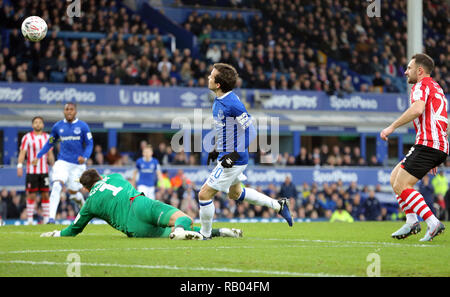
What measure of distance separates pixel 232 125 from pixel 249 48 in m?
22.1

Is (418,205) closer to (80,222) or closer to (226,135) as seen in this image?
(226,135)

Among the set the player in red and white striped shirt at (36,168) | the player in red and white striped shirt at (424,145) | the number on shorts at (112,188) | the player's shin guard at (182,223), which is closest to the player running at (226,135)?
the player's shin guard at (182,223)

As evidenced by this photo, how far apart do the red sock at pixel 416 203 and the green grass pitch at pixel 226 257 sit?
37 centimetres

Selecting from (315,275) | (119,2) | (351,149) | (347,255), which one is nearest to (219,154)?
(347,255)

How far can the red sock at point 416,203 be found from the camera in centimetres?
978

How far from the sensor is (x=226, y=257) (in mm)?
7641

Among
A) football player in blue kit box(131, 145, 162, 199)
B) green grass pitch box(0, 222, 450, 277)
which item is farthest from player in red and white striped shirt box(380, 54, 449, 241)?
football player in blue kit box(131, 145, 162, 199)

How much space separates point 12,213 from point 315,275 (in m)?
17.0

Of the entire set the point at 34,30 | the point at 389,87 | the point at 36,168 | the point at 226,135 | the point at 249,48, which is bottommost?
the point at 36,168

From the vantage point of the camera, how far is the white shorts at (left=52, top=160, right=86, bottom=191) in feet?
49.2

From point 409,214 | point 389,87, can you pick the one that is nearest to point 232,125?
point 409,214

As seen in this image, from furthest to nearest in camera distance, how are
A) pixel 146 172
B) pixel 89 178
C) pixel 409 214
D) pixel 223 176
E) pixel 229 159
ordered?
pixel 146 172
pixel 409 214
pixel 89 178
pixel 223 176
pixel 229 159

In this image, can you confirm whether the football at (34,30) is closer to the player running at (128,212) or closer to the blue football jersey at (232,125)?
the player running at (128,212)

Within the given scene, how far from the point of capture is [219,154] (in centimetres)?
979
